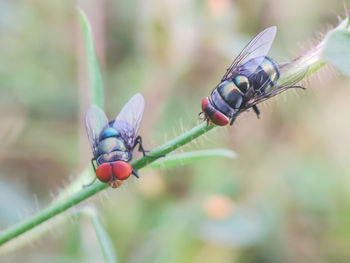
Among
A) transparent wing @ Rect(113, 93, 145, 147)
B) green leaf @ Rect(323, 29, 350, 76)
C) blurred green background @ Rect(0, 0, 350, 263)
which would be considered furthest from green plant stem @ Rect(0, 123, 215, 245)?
blurred green background @ Rect(0, 0, 350, 263)

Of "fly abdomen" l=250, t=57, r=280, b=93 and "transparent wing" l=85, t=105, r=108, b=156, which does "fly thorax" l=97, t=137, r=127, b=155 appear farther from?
"fly abdomen" l=250, t=57, r=280, b=93

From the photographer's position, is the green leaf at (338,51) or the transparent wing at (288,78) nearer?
the green leaf at (338,51)

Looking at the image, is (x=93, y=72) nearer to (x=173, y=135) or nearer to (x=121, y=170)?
(x=121, y=170)

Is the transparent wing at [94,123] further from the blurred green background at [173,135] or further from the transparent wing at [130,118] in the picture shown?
the blurred green background at [173,135]

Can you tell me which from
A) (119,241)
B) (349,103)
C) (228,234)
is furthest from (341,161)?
(119,241)

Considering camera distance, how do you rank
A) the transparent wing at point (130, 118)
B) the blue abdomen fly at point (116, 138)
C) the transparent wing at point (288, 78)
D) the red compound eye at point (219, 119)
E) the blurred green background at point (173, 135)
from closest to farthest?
the transparent wing at point (288, 78) < the red compound eye at point (219, 119) < the blue abdomen fly at point (116, 138) < the transparent wing at point (130, 118) < the blurred green background at point (173, 135)

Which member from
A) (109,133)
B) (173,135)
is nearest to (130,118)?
(109,133)

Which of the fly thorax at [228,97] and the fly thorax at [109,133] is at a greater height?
the fly thorax at [228,97]

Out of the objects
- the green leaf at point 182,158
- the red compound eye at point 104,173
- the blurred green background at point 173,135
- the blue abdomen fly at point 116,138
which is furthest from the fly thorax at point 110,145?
the blurred green background at point 173,135
